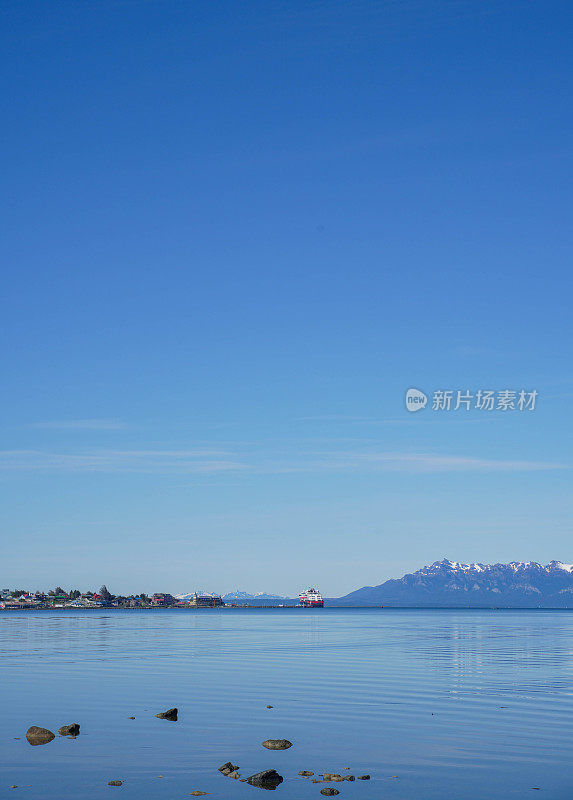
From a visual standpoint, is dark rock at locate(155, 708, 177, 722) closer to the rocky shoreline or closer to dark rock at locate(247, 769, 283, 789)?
the rocky shoreline

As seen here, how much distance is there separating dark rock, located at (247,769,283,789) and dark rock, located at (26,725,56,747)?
13.1 m

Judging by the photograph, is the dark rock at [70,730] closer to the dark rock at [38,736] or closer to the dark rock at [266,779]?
the dark rock at [38,736]

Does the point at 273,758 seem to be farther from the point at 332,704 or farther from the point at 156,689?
the point at 156,689

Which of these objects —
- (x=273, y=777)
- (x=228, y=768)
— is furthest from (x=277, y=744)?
(x=273, y=777)

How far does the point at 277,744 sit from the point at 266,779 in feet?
23.8

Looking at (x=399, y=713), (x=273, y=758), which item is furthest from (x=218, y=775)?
(x=399, y=713)

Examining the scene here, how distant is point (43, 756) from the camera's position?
1430 inches

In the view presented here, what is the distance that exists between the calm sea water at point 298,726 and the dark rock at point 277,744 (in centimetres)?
38

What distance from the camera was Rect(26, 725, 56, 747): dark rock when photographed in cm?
3934

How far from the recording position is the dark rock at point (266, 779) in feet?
101

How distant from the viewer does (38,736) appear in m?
39.7

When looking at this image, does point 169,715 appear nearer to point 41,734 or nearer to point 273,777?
point 41,734

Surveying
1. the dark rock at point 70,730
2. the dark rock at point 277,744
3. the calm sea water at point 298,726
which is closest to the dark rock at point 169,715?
the calm sea water at point 298,726

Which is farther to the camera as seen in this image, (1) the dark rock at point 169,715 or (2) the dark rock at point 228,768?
(1) the dark rock at point 169,715
